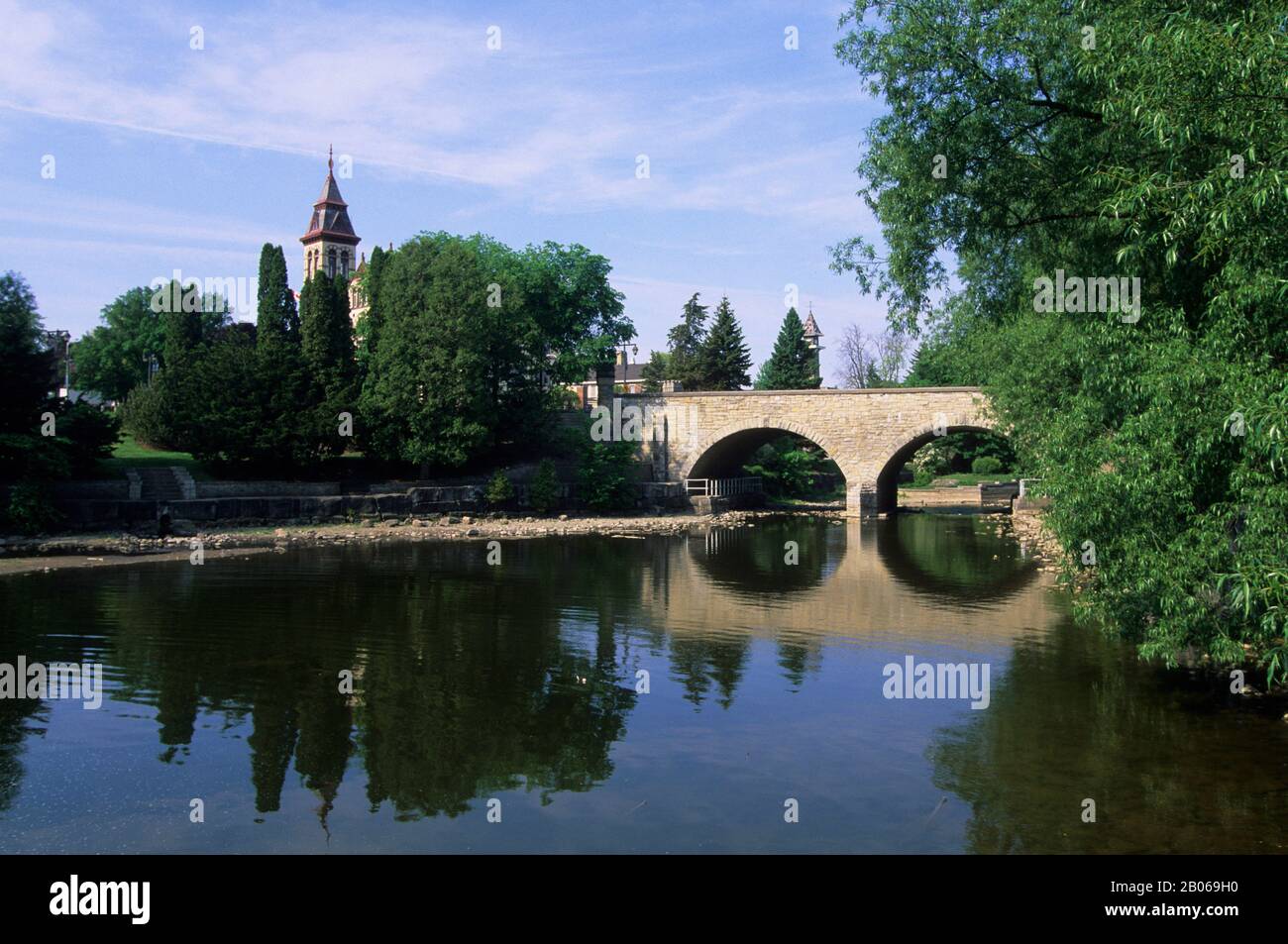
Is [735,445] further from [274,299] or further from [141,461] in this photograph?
[141,461]

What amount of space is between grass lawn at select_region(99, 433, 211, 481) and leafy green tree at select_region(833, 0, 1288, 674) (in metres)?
27.9

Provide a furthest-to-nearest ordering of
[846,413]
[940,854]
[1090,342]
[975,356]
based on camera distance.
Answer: [846,413] → [975,356] → [1090,342] → [940,854]

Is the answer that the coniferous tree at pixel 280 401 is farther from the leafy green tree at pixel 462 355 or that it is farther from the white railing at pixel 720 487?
the white railing at pixel 720 487

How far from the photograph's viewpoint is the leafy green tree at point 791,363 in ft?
220

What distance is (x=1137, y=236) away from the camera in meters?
11.8

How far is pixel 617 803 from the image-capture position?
9.80 meters

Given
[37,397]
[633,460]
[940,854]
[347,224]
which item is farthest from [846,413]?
[347,224]

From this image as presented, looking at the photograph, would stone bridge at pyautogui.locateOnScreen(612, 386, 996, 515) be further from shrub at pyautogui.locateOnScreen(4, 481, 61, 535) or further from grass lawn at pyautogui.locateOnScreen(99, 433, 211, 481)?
shrub at pyautogui.locateOnScreen(4, 481, 61, 535)

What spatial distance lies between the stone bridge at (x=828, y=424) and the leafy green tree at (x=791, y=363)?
16.8 m

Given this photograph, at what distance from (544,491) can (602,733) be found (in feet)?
105

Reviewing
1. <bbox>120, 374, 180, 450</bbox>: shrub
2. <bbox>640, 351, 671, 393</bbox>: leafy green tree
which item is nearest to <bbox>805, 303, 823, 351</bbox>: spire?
<bbox>640, 351, 671, 393</bbox>: leafy green tree
